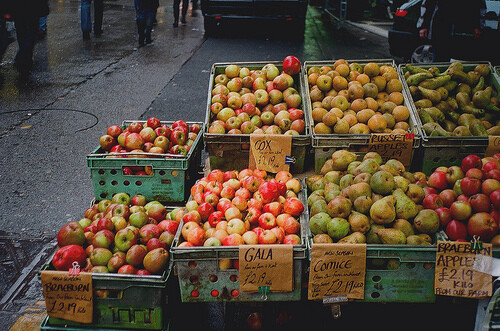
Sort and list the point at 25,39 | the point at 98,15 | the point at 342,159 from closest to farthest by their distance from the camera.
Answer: the point at 342,159 → the point at 25,39 → the point at 98,15

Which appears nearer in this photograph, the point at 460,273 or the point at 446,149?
the point at 460,273

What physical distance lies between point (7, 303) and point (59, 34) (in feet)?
35.2

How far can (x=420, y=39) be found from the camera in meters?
8.95

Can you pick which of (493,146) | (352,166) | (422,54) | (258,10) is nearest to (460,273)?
(352,166)

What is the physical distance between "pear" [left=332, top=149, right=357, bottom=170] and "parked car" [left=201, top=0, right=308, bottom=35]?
31.9 ft

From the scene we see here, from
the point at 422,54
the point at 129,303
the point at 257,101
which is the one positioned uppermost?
the point at 422,54

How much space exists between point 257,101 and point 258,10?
888 cm

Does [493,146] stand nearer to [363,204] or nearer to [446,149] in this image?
[446,149]

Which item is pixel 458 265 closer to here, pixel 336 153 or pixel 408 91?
A: pixel 336 153

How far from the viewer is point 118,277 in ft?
8.85

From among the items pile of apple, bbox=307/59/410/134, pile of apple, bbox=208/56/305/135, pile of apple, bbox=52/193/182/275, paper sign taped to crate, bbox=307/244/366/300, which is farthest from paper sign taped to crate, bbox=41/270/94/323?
pile of apple, bbox=307/59/410/134

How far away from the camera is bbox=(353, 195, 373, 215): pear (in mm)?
3012

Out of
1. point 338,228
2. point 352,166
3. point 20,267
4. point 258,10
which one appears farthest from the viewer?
point 258,10

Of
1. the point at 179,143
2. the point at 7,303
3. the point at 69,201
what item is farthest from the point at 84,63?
the point at 7,303
